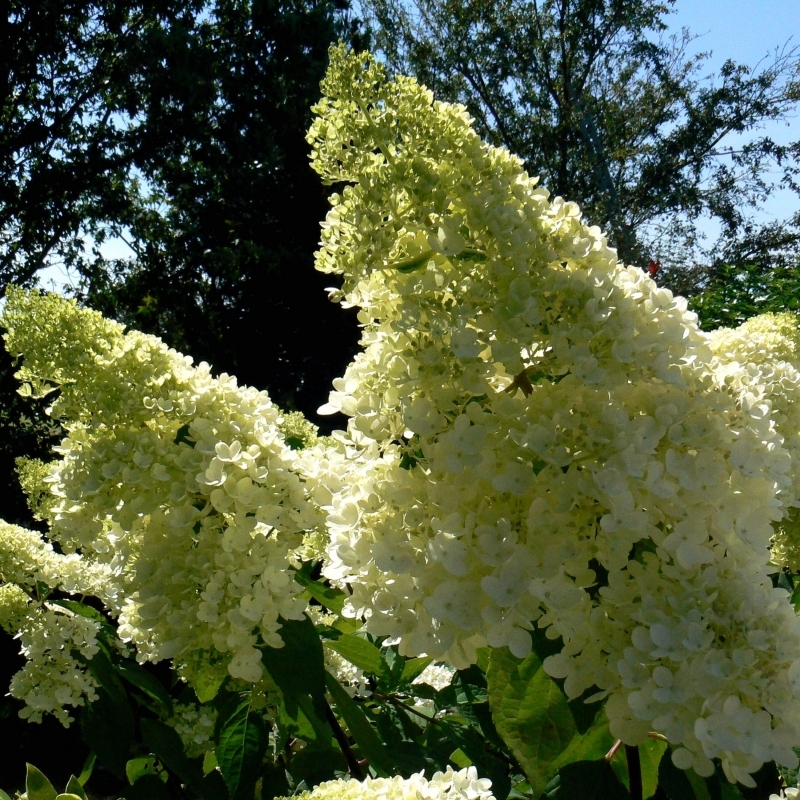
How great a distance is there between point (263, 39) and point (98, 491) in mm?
9623

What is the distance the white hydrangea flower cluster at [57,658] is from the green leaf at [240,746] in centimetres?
54

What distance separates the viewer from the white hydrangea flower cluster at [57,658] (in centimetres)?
194

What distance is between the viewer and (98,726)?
1859 mm

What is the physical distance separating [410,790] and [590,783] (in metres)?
0.33

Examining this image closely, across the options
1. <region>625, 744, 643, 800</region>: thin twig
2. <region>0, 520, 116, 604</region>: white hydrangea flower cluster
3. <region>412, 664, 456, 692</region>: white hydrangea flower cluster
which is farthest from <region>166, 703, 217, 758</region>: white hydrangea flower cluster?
<region>412, 664, 456, 692</region>: white hydrangea flower cluster

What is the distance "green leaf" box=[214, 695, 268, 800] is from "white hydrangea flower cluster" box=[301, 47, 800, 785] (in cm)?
53

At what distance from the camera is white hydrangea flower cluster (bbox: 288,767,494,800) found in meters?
0.98

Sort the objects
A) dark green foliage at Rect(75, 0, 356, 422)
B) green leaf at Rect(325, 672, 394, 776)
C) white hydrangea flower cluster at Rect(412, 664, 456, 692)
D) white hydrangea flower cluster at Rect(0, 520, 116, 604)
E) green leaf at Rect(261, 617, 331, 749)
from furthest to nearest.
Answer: dark green foliage at Rect(75, 0, 356, 422) → white hydrangea flower cluster at Rect(412, 664, 456, 692) → white hydrangea flower cluster at Rect(0, 520, 116, 604) → green leaf at Rect(325, 672, 394, 776) → green leaf at Rect(261, 617, 331, 749)

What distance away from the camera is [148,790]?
171 centimetres

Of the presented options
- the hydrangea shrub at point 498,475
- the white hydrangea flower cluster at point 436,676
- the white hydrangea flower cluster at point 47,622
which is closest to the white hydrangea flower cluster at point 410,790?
the hydrangea shrub at point 498,475

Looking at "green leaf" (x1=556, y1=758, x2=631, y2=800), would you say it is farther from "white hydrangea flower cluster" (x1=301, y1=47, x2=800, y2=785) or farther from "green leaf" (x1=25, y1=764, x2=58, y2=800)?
"green leaf" (x1=25, y1=764, x2=58, y2=800)

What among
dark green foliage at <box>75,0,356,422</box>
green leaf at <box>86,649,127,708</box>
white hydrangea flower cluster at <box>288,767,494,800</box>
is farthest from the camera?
dark green foliage at <box>75,0,356,422</box>

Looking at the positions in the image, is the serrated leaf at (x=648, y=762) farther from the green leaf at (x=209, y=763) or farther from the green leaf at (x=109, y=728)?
the green leaf at (x=109, y=728)

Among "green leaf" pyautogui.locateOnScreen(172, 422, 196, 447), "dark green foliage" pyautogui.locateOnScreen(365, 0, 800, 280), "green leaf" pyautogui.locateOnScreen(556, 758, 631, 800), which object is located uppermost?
"dark green foliage" pyautogui.locateOnScreen(365, 0, 800, 280)
